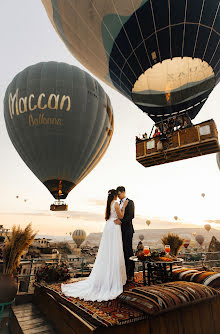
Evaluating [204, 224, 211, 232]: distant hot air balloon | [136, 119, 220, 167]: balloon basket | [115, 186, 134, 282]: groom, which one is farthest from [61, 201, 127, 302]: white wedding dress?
[204, 224, 211, 232]: distant hot air balloon

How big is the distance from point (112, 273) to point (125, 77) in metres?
10.5

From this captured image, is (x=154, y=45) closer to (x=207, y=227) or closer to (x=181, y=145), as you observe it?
(x=181, y=145)

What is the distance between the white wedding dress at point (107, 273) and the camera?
4242 millimetres

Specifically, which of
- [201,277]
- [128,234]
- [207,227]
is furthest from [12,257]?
[207,227]

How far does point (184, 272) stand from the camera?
15.8ft

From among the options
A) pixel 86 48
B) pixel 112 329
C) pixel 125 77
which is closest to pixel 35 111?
pixel 86 48

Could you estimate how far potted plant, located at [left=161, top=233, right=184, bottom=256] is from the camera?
29.7 ft

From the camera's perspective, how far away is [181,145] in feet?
30.8

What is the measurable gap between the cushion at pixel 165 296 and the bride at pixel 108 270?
987mm

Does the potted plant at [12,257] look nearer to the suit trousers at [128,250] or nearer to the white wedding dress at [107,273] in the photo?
the white wedding dress at [107,273]

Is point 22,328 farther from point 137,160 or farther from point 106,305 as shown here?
point 137,160

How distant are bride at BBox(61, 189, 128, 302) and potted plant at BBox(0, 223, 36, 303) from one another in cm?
123

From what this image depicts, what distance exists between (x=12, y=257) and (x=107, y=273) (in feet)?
8.19

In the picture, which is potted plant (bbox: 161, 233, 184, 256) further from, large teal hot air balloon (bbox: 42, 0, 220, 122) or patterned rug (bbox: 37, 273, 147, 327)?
large teal hot air balloon (bbox: 42, 0, 220, 122)
